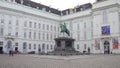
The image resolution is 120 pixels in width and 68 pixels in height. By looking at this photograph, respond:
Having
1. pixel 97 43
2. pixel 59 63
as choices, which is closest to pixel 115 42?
pixel 97 43

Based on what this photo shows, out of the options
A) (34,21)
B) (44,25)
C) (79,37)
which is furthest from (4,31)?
(79,37)

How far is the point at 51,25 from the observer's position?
59719 millimetres

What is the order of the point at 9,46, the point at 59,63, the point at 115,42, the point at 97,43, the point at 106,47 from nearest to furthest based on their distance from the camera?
1. the point at 59,63
2. the point at 115,42
3. the point at 9,46
4. the point at 106,47
5. the point at 97,43

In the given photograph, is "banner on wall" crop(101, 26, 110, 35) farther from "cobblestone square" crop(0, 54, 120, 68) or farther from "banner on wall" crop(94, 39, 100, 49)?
"cobblestone square" crop(0, 54, 120, 68)

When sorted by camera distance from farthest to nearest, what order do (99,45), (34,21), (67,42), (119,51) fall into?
(34,21), (99,45), (119,51), (67,42)

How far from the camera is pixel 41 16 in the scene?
184 feet

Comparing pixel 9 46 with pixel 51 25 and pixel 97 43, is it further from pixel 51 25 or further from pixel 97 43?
pixel 97 43

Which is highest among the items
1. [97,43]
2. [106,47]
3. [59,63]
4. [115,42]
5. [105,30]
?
[105,30]

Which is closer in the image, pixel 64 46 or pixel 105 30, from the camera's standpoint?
pixel 64 46

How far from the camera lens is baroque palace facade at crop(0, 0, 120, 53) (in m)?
44.9

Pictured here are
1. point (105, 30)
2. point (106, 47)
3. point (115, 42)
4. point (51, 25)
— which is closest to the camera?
point (115, 42)

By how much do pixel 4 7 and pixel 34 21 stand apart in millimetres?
11839

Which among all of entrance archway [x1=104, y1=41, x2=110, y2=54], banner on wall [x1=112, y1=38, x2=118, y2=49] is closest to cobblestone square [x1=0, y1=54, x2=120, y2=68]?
banner on wall [x1=112, y1=38, x2=118, y2=49]

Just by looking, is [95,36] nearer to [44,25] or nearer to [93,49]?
[93,49]
